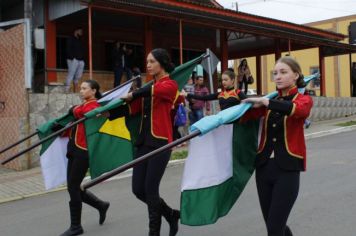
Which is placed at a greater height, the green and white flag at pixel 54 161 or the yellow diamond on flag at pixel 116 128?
the yellow diamond on flag at pixel 116 128

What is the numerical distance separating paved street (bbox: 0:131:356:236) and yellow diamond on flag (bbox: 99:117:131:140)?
1.15 metres

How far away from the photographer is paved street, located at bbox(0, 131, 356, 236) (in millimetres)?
5301

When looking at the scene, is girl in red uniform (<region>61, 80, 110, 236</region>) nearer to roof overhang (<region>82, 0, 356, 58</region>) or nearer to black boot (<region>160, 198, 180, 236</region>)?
black boot (<region>160, 198, 180, 236</region>)

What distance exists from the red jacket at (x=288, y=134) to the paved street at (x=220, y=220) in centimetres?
181

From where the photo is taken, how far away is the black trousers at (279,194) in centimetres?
345

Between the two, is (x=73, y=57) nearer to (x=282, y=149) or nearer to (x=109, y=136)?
(x=109, y=136)

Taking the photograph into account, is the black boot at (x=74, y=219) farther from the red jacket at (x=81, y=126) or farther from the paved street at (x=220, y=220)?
the red jacket at (x=81, y=126)

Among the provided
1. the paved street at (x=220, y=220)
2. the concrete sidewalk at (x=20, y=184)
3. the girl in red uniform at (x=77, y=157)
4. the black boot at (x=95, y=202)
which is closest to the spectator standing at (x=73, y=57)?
the concrete sidewalk at (x=20, y=184)

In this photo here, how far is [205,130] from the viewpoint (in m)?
3.26

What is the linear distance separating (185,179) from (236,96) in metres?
4.05

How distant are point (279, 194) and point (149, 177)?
1.43 meters

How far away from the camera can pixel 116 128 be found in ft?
17.2

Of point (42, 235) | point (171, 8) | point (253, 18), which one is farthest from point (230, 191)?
point (253, 18)

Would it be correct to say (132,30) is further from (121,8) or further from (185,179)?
(185,179)
